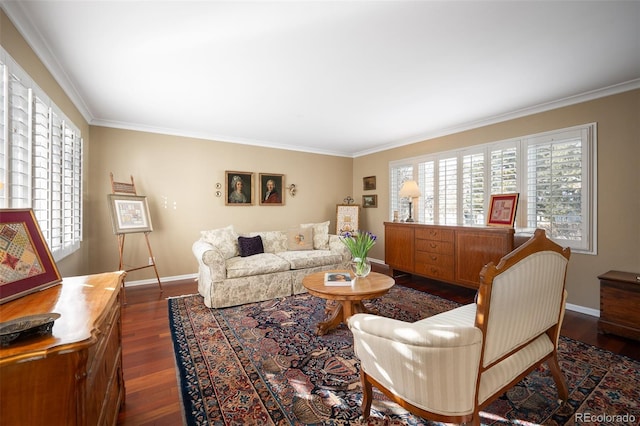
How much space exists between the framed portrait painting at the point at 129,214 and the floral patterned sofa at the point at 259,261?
85 centimetres

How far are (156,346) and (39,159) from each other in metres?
1.88

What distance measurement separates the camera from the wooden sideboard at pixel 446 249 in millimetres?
3461

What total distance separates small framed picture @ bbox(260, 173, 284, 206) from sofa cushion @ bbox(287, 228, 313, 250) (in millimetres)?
999

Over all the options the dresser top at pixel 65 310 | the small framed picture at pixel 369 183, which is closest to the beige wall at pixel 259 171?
the small framed picture at pixel 369 183

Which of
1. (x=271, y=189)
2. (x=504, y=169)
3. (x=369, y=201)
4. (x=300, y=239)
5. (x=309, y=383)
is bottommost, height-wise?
(x=309, y=383)

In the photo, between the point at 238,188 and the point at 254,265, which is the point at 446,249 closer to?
the point at 254,265

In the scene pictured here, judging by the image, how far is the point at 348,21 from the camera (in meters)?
1.93

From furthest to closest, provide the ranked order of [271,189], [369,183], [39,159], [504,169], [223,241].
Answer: [369,183], [271,189], [223,241], [504,169], [39,159]

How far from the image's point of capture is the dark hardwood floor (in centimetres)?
169

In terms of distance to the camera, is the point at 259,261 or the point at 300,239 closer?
the point at 259,261

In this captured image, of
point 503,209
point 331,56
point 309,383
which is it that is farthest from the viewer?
point 503,209

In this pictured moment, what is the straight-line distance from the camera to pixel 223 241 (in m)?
4.09

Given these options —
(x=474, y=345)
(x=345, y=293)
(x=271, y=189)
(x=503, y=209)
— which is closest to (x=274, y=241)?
(x=271, y=189)

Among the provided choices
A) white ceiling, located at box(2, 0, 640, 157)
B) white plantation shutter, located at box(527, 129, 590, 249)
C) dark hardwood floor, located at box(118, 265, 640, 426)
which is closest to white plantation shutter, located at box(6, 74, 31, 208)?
white ceiling, located at box(2, 0, 640, 157)
